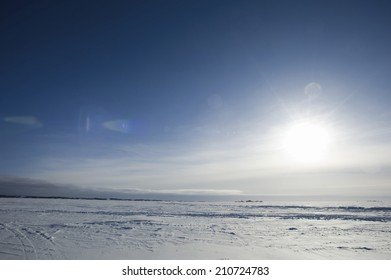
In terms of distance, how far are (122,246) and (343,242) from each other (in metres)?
11.6

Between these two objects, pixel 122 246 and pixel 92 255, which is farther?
pixel 122 246

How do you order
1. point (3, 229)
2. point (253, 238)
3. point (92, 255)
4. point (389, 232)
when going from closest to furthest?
point (92, 255) → point (253, 238) → point (3, 229) → point (389, 232)

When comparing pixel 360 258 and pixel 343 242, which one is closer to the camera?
pixel 360 258

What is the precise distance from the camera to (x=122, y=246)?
12766mm

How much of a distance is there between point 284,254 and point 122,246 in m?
7.41
